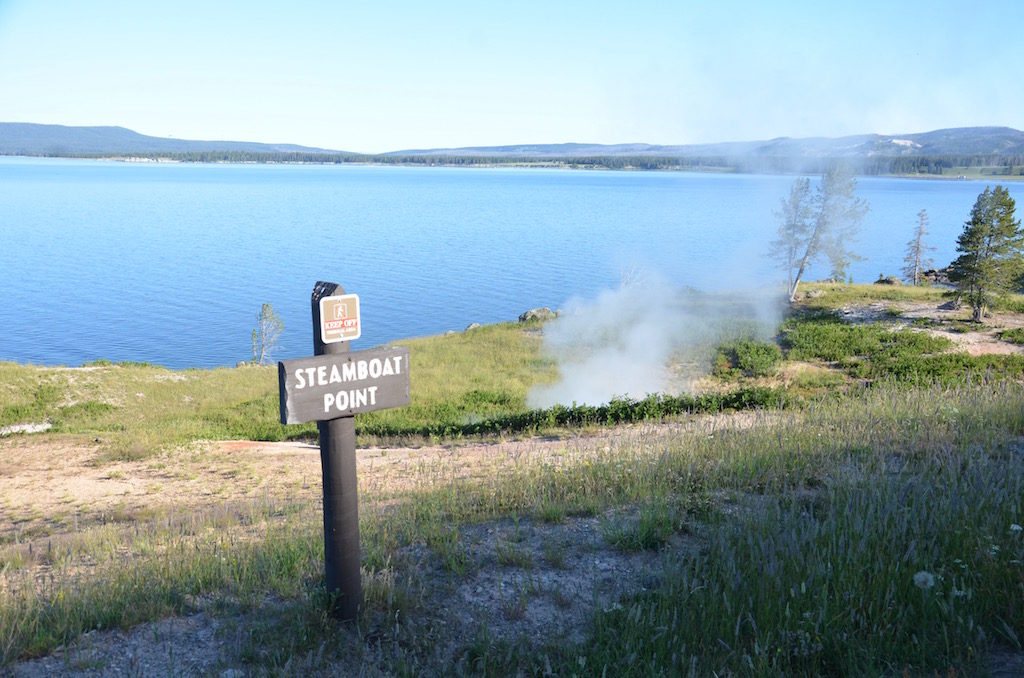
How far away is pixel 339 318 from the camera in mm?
4242

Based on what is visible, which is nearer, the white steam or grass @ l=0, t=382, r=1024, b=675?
grass @ l=0, t=382, r=1024, b=675

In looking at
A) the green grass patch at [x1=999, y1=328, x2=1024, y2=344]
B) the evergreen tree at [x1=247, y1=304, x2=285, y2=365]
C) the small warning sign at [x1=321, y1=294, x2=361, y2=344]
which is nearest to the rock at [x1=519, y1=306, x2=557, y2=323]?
the evergreen tree at [x1=247, y1=304, x2=285, y2=365]

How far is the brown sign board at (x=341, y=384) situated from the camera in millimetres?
3992

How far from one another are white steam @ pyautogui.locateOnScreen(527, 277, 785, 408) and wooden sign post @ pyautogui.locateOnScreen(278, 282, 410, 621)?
16.1 metres

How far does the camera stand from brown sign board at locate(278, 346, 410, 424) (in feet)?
13.1

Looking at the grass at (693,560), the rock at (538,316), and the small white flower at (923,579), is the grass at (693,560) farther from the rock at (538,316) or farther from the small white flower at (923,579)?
the rock at (538,316)

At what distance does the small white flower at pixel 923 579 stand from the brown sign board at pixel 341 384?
271 cm

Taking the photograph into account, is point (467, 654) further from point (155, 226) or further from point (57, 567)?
point (155, 226)

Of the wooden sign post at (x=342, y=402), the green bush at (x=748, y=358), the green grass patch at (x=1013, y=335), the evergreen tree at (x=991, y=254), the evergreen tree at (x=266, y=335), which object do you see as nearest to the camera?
the wooden sign post at (x=342, y=402)

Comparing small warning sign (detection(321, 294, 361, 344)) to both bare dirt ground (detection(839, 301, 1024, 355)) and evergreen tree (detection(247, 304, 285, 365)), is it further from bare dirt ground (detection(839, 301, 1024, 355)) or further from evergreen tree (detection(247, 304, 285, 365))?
evergreen tree (detection(247, 304, 285, 365))

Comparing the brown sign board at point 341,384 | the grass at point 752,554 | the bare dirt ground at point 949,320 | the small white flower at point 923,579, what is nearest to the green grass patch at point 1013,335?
the bare dirt ground at point 949,320

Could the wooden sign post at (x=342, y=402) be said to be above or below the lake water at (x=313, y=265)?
above

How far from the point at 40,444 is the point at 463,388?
12.0 meters

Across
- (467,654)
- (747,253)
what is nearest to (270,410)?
(467,654)
